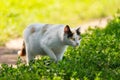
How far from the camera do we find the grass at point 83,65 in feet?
26.3

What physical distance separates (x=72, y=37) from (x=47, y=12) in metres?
9.15

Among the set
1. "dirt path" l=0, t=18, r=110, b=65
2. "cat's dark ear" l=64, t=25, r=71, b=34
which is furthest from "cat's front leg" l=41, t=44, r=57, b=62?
"dirt path" l=0, t=18, r=110, b=65

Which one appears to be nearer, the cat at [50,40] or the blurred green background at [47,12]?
the cat at [50,40]

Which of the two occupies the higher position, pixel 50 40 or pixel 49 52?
pixel 50 40

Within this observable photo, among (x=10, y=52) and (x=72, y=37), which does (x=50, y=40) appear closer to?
(x=72, y=37)

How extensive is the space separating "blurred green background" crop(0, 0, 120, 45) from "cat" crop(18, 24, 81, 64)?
472 cm

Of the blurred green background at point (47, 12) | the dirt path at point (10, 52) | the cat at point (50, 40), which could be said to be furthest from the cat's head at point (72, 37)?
the blurred green background at point (47, 12)

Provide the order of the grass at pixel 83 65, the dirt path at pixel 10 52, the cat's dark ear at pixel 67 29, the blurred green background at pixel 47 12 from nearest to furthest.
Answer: the grass at pixel 83 65
the cat's dark ear at pixel 67 29
the dirt path at pixel 10 52
the blurred green background at pixel 47 12

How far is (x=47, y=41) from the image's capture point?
937cm

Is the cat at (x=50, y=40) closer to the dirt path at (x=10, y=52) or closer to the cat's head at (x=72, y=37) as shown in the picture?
the cat's head at (x=72, y=37)

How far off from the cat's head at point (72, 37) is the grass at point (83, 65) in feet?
0.94

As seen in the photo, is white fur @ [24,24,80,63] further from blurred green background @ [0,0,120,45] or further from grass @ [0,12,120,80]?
blurred green background @ [0,0,120,45]

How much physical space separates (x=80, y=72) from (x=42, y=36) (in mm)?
1519

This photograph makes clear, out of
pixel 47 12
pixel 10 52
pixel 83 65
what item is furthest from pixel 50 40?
pixel 47 12
